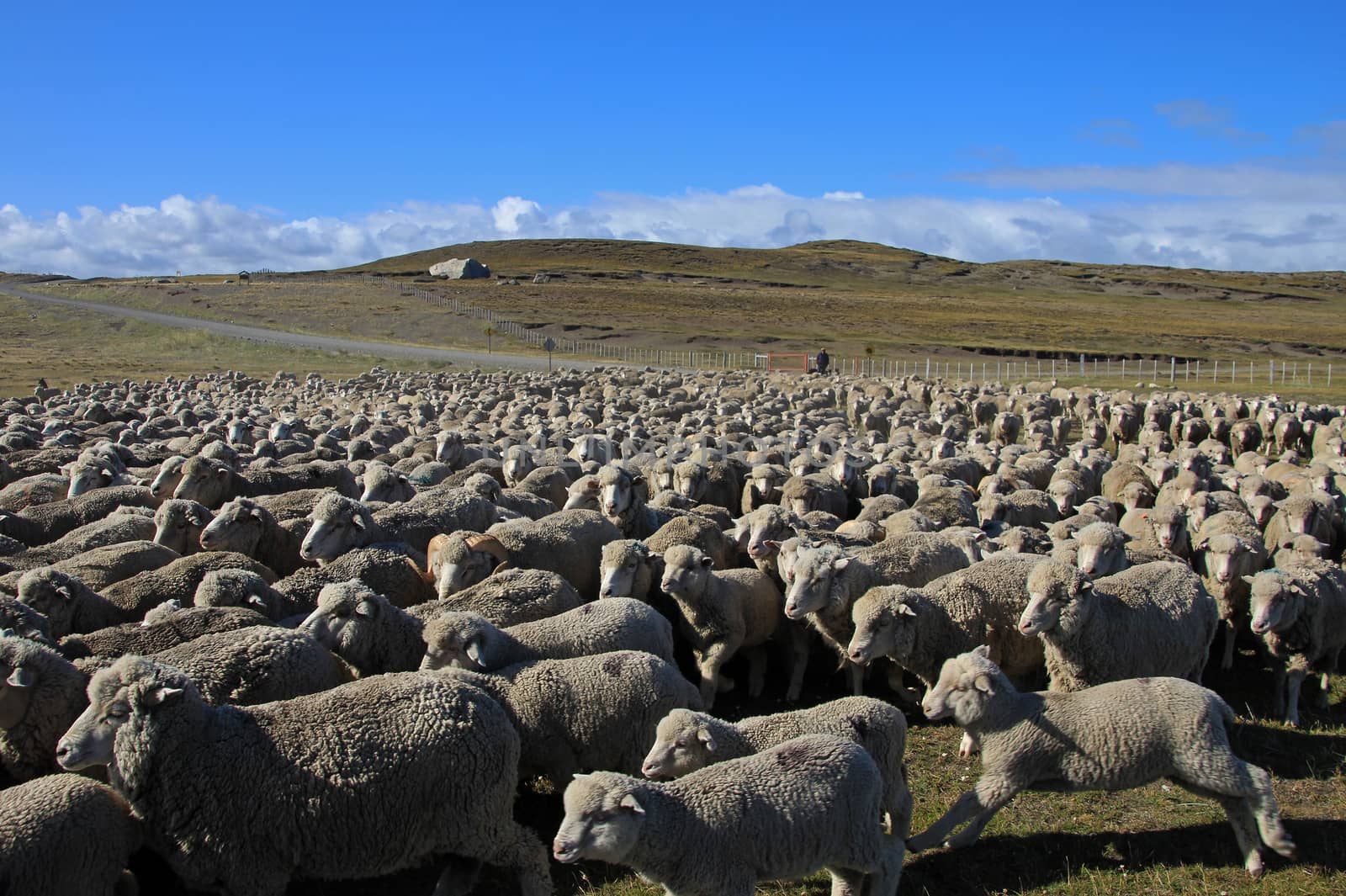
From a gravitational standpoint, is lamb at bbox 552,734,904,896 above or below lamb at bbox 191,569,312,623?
below

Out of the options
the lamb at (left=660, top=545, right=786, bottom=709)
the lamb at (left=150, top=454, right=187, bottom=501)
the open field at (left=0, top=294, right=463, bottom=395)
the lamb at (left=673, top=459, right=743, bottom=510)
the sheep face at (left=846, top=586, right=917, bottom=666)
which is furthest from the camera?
the open field at (left=0, top=294, right=463, bottom=395)

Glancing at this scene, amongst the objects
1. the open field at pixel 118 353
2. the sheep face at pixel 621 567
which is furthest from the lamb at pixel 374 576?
the open field at pixel 118 353

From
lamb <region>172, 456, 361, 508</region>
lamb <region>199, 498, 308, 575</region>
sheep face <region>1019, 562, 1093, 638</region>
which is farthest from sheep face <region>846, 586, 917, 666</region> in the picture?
lamb <region>172, 456, 361, 508</region>

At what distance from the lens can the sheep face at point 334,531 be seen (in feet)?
30.4

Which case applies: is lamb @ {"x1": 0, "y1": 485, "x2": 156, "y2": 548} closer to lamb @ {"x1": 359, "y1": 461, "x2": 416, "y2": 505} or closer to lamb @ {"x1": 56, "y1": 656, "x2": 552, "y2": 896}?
lamb @ {"x1": 359, "y1": 461, "x2": 416, "y2": 505}

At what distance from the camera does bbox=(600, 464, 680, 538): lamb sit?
11523 mm

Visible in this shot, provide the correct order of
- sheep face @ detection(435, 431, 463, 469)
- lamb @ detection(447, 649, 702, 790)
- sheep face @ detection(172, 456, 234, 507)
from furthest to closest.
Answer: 1. sheep face @ detection(435, 431, 463, 469)
2. sheep face @ detection(172, 456, 234, 507)
3. lamb @ detection(447, 649, 702, 790)

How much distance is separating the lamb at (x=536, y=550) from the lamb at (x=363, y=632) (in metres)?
1.39

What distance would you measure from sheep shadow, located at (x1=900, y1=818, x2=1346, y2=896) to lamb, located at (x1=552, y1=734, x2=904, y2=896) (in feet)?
1.90

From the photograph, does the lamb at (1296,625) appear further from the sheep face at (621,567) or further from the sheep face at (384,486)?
the sheep face at (384,486)

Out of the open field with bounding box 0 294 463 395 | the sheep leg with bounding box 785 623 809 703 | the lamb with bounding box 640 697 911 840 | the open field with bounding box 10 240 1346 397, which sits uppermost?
the open field with bounding box 10 240 1346 397

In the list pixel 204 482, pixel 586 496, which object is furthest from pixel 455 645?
pixel 204 482

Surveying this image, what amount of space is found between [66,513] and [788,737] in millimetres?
8957

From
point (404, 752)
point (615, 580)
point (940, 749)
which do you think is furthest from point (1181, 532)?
point (404, 752)
